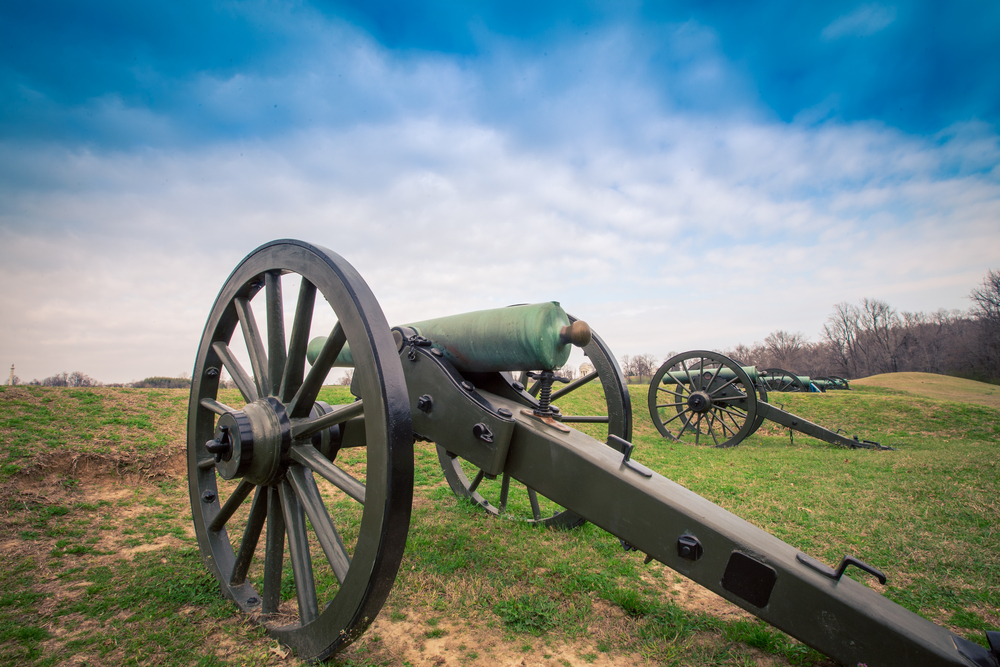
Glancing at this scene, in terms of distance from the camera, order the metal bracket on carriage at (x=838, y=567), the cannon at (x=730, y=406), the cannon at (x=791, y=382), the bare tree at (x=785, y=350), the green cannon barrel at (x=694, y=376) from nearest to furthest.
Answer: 1. the metal bracket on carriage at (x=838, y=567)
2. the cannon at (x=730, y=406)
3. the green cannon barrel at (x=694, y=376)
4. the cannon at (x=791, y=382)
5. the bare tree at (x=785, y=350)

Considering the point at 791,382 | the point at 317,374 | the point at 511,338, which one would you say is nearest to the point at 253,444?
the point at 317,374

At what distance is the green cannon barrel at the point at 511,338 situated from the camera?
252 centimetres

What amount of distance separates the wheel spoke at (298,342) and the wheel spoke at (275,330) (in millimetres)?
98

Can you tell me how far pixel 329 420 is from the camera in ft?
7.30

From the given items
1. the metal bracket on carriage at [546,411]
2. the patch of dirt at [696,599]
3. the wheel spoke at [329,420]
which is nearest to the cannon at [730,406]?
the patch of dirt at [696,599]

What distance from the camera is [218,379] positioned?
10.7ft

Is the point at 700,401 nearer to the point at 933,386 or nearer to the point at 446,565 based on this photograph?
the point at 446,565

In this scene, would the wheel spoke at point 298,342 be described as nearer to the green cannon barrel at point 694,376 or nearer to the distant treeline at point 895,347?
the green cannon barrel at point 694,376

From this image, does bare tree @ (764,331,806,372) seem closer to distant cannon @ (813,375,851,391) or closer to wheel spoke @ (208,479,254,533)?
distant cannon @ (813,375,851,391)

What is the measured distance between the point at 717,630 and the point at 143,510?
16.1 feet

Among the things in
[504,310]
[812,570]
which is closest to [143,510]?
[504,310]

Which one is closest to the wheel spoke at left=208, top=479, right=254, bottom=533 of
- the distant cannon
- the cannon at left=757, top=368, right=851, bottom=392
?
the cannon at left=757, top=368, right=851, bottom=392

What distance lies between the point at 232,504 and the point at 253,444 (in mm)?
671

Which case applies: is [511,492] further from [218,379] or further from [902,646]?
[902,646]
